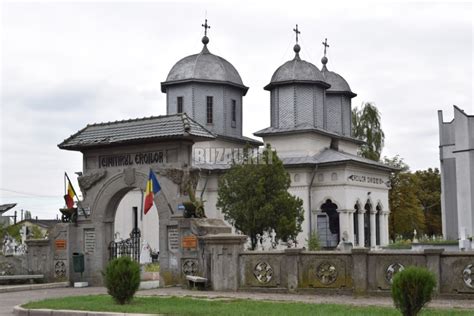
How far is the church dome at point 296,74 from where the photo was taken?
5231 centimetres

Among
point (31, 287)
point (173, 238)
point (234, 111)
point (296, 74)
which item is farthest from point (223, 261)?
point (234, 111)

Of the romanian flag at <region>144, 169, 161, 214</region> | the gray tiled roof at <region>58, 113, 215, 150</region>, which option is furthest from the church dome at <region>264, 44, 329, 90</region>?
the romanian flag at <region>144, 169, 161, 214</region>

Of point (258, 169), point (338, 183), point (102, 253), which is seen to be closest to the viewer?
point (102, 253)

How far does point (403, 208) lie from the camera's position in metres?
65.6

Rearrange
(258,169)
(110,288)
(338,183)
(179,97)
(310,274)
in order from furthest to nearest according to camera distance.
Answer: (179,97) → (338,183) → (258,169) → (310,274) → (110,288)

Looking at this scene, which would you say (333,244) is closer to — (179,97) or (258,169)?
(258,169)

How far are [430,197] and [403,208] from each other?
47.5ft

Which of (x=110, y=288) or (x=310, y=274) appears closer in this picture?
(x=110, y=288)

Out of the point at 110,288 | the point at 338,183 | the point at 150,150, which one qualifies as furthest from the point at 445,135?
the point at 110,288

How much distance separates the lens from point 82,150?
25.8 metres

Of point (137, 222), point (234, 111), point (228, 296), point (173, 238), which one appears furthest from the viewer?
point (234, 111)

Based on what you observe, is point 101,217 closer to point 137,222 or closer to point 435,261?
point 435,261

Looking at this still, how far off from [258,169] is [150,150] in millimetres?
16539

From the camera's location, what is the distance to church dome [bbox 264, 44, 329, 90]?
2060 inches
